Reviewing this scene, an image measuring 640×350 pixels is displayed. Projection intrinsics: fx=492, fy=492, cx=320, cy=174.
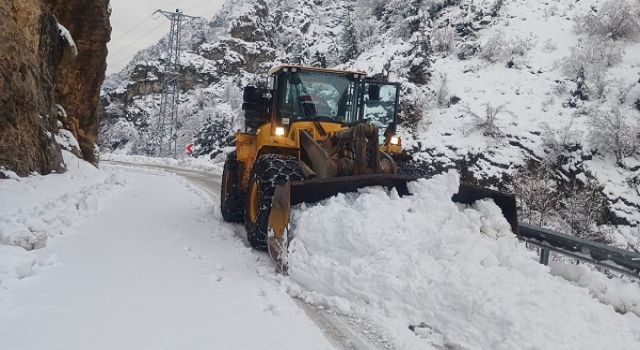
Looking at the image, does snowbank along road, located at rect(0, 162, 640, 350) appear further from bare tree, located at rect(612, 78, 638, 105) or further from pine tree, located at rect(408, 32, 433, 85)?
pine tree, located at rect(408, 32, 433, 85)

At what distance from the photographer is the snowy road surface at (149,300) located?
3193 millimetres

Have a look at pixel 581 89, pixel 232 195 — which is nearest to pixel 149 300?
pixel 232 195

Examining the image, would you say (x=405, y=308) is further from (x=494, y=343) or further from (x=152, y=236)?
(x=152, y=236)

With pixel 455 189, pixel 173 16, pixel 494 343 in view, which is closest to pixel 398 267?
pixel 494 343

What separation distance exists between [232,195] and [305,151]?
2.09m

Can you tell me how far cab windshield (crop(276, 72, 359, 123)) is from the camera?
6793 mm

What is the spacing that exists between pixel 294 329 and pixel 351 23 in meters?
39.7

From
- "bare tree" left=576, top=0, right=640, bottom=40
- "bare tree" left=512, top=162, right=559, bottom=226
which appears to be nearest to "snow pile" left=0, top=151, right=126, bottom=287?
"bare tree" left=512, top=162, right=559, bottom=226

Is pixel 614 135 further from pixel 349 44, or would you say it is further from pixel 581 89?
pixel 349 44

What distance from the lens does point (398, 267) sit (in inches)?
161

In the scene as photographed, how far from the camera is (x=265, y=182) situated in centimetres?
567

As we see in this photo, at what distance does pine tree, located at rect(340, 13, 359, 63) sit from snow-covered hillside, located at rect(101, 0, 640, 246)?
3.99ft

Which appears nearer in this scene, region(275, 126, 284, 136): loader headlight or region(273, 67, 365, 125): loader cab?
region(275, 126, 284, 136): loader headlight

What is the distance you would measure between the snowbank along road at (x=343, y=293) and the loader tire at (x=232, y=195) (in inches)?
88.3
